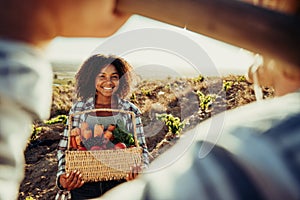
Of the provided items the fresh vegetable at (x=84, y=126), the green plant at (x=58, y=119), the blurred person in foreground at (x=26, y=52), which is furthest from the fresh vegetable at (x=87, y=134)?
the blurred person in foreground at (x=26, y=52)

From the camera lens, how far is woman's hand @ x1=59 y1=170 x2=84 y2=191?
194 centimetres

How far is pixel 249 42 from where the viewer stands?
0.32 m

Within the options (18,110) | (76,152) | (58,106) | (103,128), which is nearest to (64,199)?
(76,152)

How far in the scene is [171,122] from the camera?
2.62 meters

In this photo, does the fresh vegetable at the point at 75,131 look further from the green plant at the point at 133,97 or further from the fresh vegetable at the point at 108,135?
the green plant at the point at 133,97

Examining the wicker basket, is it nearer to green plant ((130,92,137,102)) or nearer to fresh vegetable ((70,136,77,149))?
fresh vegetable ((70,136,77,149))

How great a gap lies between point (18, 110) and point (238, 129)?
0.54 ft

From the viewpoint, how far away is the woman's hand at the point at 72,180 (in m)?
1.94

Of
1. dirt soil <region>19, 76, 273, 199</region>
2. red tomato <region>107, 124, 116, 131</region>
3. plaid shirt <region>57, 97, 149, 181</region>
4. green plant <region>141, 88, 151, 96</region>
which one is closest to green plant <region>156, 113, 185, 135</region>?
dirt soil <region>19, 76, 273, 199</region>

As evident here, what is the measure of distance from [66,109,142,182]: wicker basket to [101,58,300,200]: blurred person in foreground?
5.14 ft

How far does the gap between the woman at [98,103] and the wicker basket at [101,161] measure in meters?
0.02

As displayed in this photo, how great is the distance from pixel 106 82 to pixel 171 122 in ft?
2.55

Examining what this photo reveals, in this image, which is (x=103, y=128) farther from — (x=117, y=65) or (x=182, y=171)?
(x=182, y=171)

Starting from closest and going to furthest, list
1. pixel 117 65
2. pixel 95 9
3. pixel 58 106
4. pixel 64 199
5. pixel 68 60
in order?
1. pixel 95 9
2. pixel 68 60
3. pixel 117 65
4. pixel 64 199
5. pixel 58 106
